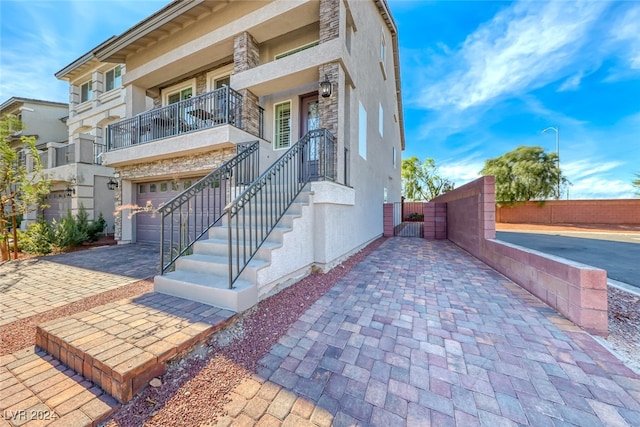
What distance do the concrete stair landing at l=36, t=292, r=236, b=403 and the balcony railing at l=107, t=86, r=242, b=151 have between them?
4810 mm

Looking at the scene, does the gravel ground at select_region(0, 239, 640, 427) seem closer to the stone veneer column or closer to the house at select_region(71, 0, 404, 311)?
the house at select_region(71, 0, 404, 311)

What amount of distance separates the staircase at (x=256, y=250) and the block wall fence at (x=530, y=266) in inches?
143

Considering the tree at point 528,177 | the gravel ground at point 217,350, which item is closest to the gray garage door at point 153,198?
the gravel ground at point 217,350

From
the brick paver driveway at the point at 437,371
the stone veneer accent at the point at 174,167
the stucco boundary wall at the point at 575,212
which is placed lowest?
the brick paver driveway at the point at 437,371

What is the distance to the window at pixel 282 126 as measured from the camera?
6898 millimetres

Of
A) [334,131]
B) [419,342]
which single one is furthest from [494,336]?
[334,131]

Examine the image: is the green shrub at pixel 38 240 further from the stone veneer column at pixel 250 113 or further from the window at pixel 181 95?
the stone veneer column at pixel 250 113

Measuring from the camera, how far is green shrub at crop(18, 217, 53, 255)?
6.88m

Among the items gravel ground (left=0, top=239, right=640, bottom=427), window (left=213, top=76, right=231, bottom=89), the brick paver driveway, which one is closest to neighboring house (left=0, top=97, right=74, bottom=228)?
window (left=213, top=76, right=231, bottom=89)

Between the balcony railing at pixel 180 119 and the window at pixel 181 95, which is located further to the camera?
the window at pixel 181 95

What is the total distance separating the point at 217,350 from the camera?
7.23 feet

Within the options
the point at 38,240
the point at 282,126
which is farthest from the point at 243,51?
the point at 38,240

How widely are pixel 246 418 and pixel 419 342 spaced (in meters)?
1.77

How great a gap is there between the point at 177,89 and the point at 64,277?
7187 mm
